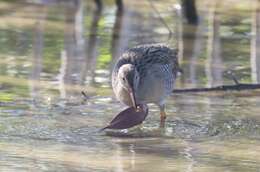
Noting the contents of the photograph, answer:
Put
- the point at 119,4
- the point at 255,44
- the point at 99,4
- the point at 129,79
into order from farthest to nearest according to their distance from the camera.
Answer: the point at 99,4, the point at 119,4, the point at 255,44, the point at 129,79

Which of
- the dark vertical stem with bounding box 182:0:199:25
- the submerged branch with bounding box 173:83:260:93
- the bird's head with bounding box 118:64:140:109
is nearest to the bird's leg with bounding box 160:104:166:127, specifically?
the bird's head with bounding box 118:64:140:109

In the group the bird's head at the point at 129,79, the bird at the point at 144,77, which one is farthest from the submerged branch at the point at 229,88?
the bird's head at the point at 129,79

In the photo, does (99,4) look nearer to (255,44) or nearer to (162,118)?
(255,44)

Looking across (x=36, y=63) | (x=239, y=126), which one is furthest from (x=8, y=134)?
(x=36, y=63)

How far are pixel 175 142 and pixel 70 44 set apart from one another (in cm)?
485

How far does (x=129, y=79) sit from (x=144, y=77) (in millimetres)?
429

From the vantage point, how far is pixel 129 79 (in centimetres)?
787

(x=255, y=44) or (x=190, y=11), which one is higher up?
(x=190, y=11)

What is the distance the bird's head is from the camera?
7.85 m

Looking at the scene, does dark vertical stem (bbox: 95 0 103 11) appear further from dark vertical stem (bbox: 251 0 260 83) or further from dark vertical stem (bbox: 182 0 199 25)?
dark vertical stem (bbox: 251 0 260 83)

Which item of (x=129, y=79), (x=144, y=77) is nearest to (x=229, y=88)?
(x=144, y=77)

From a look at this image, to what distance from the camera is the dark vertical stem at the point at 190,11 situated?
45.9 ft

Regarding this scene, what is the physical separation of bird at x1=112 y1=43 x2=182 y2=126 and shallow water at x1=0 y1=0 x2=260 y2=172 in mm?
257

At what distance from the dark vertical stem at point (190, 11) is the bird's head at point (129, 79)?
6.15 m
